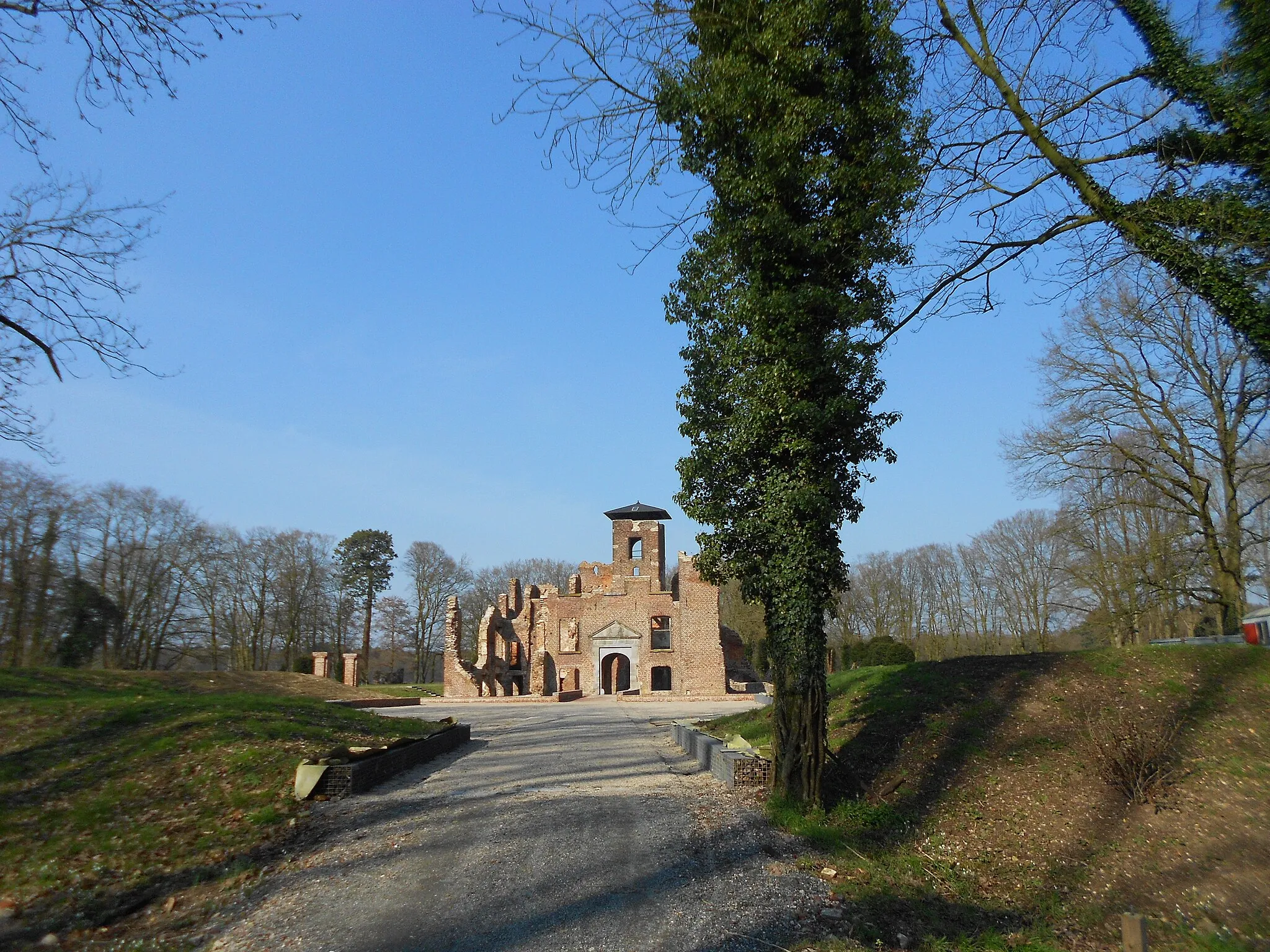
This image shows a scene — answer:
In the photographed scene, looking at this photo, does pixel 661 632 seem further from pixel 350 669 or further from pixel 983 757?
pixel 983 757

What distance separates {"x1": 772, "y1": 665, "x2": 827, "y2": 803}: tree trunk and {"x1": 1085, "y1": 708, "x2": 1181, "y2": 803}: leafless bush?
8.51 feet

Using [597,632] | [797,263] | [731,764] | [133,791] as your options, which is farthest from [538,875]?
[597,632]

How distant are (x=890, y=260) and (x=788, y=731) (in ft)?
15.9

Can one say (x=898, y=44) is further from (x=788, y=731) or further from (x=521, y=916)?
(x=521, y=916)

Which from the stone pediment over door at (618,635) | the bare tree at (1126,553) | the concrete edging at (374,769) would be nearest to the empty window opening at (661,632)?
the stone pediment over door at (618,635)

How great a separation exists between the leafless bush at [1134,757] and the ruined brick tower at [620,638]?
2856 centimetres

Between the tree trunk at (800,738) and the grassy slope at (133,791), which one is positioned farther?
the tree trunk at (800,738)

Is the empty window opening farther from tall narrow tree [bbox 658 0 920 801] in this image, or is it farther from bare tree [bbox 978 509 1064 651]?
tall narrow tree [bbox 658 0 920 801]

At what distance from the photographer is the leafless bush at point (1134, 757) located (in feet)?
22.7

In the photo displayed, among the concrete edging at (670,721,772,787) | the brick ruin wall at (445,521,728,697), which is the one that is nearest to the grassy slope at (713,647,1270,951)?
the concrete edging at (670,721,772,787)

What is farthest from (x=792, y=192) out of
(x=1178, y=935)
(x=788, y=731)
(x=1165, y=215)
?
(x=1178, y=935)

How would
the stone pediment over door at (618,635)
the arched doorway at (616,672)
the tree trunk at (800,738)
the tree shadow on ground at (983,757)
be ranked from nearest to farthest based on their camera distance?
1. the tree shadow on ground at (983,757)
2. the tree trunk at (800,738)
3. the stone pediment over door at (618,635)
4. the arched doorway at (616,672)

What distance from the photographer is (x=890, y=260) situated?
791 centimetres

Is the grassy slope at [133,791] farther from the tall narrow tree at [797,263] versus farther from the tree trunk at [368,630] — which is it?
the tree trunk at [368,630]
